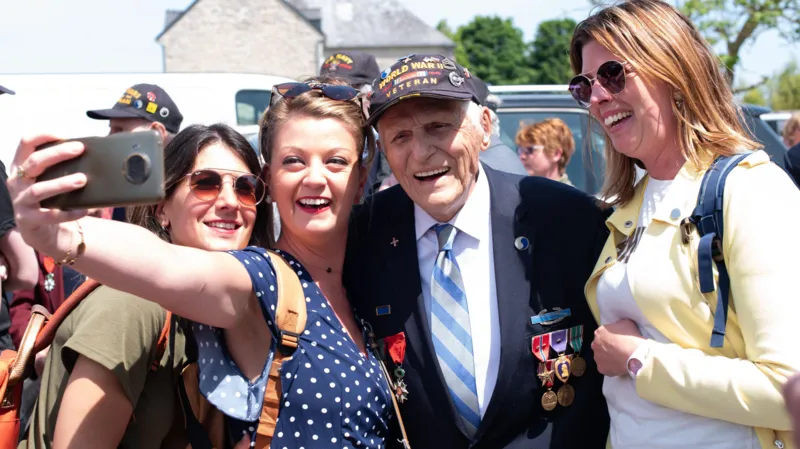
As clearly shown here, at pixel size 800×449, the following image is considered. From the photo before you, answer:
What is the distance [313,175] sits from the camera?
2617mm

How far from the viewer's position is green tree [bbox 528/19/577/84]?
65250 mm

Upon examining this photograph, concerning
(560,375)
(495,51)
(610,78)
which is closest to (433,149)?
(610,78)

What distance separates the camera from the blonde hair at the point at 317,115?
2693 millimetres

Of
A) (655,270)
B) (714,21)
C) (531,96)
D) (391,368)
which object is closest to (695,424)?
(655,270)

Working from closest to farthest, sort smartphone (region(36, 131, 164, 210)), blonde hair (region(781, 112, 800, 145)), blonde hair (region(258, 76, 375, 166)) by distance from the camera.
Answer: smartphone (region(36, 131, 164, 210)) → blonde hair (region(258, 76, 375, 166)) → blonde hair (region(781, 112, 800, 145))

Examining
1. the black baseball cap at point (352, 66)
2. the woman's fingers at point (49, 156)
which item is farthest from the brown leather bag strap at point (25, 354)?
the black baseball cap at point (352, 66)

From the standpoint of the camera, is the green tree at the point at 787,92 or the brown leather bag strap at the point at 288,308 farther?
the green tree at the point at 787,92

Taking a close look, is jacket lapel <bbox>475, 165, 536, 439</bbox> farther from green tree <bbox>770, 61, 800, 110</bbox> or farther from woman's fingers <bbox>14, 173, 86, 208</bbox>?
green tree <bbox>770, 61, 800, 110</bbox>

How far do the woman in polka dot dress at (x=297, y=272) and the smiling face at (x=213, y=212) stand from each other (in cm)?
2

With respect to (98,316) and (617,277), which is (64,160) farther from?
(617,277)

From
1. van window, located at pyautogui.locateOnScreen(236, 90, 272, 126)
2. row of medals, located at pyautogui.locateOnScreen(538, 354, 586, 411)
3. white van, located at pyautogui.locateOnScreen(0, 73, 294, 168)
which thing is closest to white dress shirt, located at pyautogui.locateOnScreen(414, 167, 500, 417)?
row of medals, located at pyautogui.locateOnScreen(538, 354, 586, 411)

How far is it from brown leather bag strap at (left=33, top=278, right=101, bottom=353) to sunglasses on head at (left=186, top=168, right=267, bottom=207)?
483 millimetres

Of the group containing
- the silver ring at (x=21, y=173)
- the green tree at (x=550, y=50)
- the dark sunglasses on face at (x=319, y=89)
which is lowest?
the silver ring at (x=21, y=173)

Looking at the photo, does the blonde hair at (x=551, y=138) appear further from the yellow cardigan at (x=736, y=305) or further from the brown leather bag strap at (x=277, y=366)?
the brown leather bag strap at (x=277, y=366)
